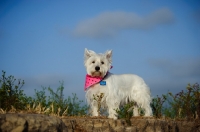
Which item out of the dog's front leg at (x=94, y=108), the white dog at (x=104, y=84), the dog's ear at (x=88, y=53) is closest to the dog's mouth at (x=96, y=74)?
the white dog at (x=104, y=84)

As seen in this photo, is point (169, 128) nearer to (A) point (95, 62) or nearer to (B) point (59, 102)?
(A) point (95, 62)

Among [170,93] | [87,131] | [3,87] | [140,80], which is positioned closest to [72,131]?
[87,131]

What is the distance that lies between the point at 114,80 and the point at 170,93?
2.41m

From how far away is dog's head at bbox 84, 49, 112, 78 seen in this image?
28.2 feet

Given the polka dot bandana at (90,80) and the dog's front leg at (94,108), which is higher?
the polka dot bandana at (90,80)

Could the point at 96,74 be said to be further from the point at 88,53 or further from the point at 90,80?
the point at 88,53

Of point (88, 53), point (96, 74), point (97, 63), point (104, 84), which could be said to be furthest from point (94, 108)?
point (88, 53)

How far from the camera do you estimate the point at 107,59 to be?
8875 mm

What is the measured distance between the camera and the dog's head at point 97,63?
8586 mm

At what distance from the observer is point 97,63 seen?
8.61 m

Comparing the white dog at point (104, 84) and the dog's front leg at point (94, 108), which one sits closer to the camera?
the white dog at point (104, 84)

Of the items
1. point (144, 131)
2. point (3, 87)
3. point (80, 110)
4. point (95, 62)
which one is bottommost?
point (144, 131)

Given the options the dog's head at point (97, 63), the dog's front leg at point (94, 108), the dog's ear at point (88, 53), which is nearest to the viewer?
the dog's head at point (97, 63)

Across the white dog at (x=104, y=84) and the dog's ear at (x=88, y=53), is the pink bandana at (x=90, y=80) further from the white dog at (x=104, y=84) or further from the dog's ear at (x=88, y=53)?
the dog's ear at (x=88, y=53)
